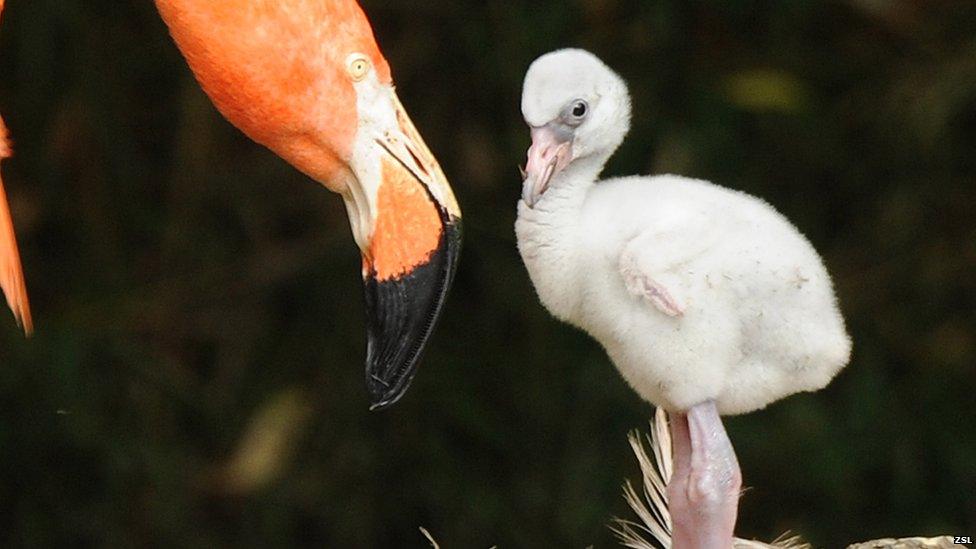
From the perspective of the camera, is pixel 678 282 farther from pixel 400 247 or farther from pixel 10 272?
pixel 10 272

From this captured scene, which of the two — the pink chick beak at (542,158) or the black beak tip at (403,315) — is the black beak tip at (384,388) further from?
the pink chick beak at (542,158)

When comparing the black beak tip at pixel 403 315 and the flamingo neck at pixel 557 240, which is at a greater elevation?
the flamingo neck at pixel 557 240

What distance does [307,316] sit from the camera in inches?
122

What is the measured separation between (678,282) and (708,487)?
181 millimetres

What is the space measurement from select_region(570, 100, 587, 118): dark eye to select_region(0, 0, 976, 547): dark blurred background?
1217 millimetres

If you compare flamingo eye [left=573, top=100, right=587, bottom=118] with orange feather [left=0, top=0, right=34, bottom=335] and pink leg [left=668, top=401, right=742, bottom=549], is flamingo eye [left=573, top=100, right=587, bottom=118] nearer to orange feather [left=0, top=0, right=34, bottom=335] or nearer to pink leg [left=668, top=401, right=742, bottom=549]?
pink leg [left=668, top=401, right=742, bottom=549]

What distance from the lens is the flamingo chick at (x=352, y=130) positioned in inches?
67.6

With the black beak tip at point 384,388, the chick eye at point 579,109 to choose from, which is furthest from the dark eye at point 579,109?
the black beak tip at point 384,388

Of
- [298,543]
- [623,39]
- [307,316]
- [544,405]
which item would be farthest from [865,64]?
[298,543]

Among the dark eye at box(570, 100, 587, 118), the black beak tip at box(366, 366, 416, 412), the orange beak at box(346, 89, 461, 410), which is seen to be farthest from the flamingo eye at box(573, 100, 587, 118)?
the black beak tip at box(366, 366, 416, 412)

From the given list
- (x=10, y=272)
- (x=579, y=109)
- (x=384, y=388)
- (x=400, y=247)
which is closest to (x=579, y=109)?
(x=579, y=109)

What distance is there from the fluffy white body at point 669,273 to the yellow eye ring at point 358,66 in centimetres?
22

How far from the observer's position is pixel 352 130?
1.77 m

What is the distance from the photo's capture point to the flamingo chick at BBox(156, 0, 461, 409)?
1.72m
